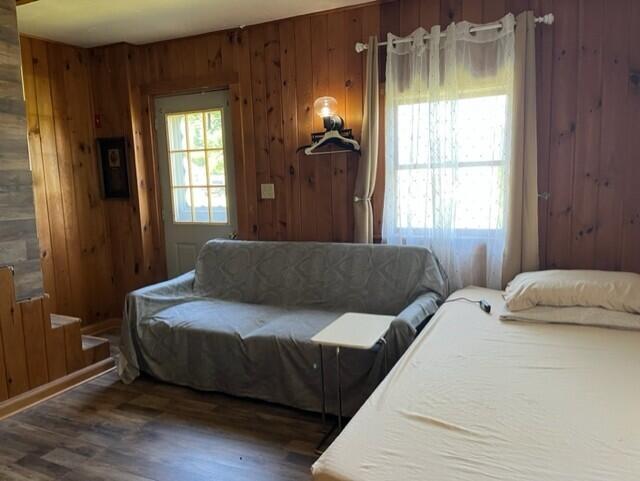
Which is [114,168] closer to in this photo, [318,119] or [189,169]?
[189,169]

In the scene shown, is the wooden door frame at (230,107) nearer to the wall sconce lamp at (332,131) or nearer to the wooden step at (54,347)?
the wall sconce lamp at (332,131)

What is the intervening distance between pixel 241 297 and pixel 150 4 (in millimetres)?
2103

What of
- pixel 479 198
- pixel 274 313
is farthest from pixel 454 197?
pixel 274 313

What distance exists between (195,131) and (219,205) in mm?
666

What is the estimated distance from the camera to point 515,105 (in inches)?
109

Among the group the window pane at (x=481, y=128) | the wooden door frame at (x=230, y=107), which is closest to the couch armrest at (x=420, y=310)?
the window pane at (x=481, y=128)

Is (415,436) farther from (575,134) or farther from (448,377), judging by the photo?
(575,134)

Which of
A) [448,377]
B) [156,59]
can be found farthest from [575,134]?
[156,59]

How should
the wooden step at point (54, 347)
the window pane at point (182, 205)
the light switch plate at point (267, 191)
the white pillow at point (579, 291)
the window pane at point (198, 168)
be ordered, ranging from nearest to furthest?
the white pillow at point (579, 291), the wooden step at point (54, 347), the light switch plate at point (267, 191), the window pane at point (198, 168), the window pane at point (182, 205)

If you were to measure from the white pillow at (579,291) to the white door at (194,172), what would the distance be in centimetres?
237

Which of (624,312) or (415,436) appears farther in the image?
(624,312)

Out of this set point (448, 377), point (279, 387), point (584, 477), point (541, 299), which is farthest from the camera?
point (279, 387)

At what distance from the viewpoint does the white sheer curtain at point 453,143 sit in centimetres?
286

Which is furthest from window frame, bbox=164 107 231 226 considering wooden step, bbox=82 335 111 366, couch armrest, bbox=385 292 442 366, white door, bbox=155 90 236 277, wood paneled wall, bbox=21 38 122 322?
couch armrest, bbox=385 292 442 366
